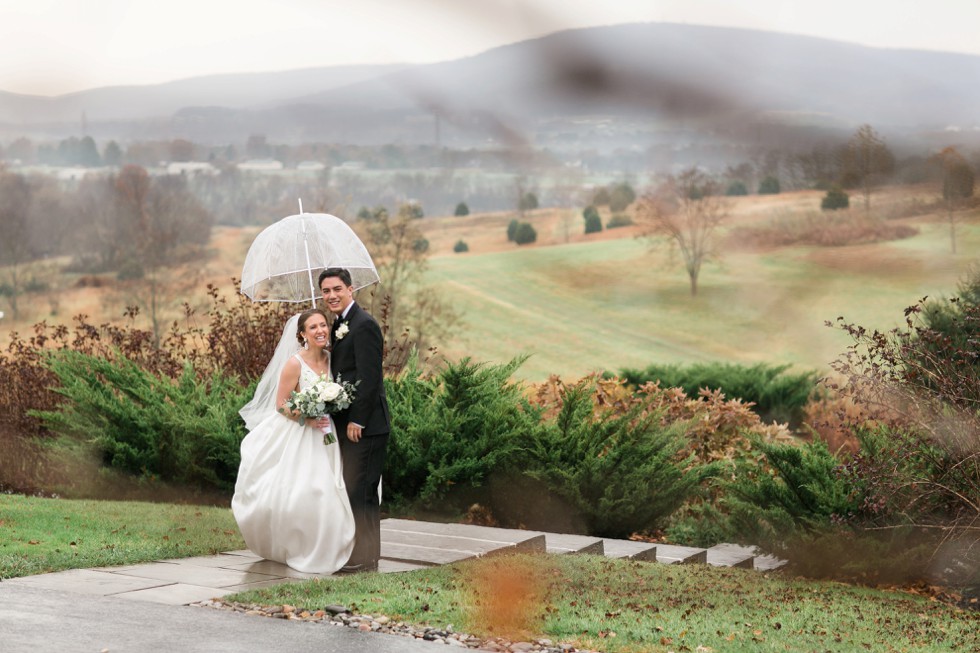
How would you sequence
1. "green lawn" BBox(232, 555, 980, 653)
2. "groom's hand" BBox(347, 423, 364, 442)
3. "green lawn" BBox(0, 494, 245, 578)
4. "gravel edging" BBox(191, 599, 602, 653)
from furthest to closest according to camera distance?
"green lawn" BBox(0, 494, 245, 578) → "groom's hand" BBox(347, 423, 364, 442) → "green lawn" BBox(232, 555, 980, 653) → "gravel edging" BBox(191, 599, 602, 653)

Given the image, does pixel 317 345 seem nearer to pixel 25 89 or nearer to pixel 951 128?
pixel 951 128

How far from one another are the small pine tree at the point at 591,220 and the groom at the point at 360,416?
3451 centimetres

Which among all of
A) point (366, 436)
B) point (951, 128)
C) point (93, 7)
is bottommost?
point (366, 436)

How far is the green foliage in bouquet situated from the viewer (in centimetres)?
1052

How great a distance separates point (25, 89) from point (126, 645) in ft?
125

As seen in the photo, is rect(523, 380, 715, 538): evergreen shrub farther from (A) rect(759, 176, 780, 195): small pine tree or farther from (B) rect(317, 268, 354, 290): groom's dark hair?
(A) rect(759, 176, 780, 195): small pine tree

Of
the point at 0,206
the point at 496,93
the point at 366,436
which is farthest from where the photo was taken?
the point at 0,206

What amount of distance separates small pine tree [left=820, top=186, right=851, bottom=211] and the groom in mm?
24164

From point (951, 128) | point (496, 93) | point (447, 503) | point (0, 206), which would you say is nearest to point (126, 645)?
point (496, 93)

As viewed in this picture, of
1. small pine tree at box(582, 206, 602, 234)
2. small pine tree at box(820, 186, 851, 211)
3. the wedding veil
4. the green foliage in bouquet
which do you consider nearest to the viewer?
the wedding veil

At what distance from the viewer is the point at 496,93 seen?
233cm

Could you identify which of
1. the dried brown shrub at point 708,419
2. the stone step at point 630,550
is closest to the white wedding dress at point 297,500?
the stone step at point 630,550

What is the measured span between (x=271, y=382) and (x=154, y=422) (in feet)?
13.7

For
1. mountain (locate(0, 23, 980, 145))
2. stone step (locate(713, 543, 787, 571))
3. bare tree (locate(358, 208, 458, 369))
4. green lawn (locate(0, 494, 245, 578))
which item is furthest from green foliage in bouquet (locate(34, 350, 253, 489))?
bare tree (locate(358, 208, 458, 369))
